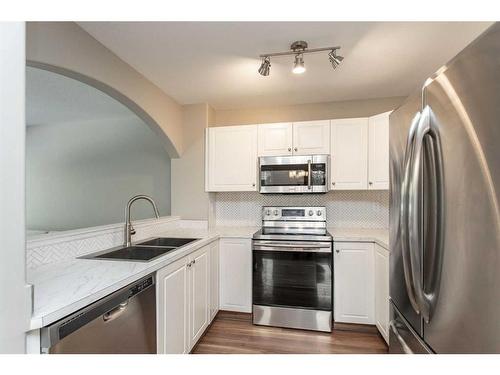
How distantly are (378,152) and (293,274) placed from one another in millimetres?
1473

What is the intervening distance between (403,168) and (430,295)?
1.62 ft

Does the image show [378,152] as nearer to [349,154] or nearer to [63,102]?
[349,154]

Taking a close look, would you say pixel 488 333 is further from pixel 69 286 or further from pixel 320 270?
pixel 320 270

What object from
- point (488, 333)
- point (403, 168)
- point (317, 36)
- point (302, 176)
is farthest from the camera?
point (302, 176)

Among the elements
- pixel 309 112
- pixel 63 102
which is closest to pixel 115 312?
pixel 309 112

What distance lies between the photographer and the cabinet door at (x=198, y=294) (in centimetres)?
194

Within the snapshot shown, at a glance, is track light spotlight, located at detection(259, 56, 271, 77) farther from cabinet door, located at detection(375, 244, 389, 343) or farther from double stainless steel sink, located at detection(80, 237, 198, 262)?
cabinet door, located at detection(375, 244, 389, 343)

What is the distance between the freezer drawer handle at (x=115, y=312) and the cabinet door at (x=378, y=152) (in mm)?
2354

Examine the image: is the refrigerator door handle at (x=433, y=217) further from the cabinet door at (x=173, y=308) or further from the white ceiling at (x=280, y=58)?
the cabinet door at (x=173, y=308)

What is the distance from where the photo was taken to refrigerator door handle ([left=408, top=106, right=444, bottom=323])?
0.82 m

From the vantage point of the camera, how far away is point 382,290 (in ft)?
6.89

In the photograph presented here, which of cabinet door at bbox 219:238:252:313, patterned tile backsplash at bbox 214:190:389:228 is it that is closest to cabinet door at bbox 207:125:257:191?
patterned tile backsplash at bbox 214:190:389:228

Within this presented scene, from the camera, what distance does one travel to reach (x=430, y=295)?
2.83ft

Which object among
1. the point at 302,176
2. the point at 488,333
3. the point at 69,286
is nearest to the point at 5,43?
the point at 69,286
